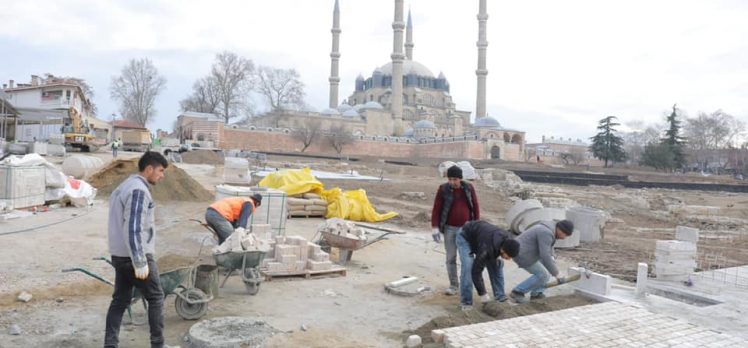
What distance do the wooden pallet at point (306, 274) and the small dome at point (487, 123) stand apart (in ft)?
178

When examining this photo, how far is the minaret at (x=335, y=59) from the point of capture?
63750mm

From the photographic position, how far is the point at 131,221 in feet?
11.6

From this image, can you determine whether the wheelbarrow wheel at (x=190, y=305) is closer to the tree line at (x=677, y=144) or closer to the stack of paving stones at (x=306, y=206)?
the stack of paving stones at (x=306, y=206)

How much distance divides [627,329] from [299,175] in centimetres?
855

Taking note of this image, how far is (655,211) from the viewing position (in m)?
17.3

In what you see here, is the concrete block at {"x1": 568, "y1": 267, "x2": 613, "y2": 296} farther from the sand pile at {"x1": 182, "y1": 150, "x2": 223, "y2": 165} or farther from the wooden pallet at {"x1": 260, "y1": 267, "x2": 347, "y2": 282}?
the sand pile at {"x1": 182, "y1": 150, "x2": 223, "y2": 165}

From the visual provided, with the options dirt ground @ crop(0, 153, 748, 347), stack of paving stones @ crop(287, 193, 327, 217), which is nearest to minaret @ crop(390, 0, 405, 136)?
dirt ground @ crop(0, 153, 748, 347)

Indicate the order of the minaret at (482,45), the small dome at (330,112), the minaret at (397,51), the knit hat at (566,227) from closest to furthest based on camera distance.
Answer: the knit hat at (566,227) < the minaret at (397,51) < the minaret at (482,45) < the small dome at (330,112)

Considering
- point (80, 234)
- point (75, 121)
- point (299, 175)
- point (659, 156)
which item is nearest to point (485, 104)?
point (659, 156)

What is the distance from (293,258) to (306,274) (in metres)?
0.24

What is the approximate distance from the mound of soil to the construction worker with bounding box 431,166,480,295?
66 cm

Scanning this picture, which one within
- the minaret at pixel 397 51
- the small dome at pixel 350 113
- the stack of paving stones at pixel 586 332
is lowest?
the stack of paving stones at pixel 586 332

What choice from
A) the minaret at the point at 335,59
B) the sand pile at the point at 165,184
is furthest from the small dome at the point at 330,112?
the sand pile at the point at 165,184

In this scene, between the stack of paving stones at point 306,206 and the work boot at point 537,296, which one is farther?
the stack of paving stones at point 306,206
